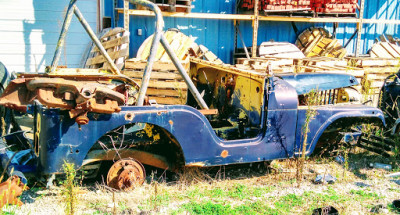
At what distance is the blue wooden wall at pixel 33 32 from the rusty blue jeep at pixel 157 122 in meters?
3.94

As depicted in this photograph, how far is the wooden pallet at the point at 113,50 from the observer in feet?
26.8

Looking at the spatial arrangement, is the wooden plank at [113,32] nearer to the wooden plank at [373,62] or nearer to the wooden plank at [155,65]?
the wooden plank at [155,65]

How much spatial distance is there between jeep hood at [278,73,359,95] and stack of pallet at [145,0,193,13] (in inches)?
183

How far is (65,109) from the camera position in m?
3.78

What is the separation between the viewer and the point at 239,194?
4.55 m

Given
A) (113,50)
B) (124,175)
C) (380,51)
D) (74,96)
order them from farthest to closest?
(380,51) → (113,50) → (124,175) → (74,96)

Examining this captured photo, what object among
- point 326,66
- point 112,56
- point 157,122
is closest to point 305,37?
point 326,66

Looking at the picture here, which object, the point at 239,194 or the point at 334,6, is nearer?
the point at 239,194

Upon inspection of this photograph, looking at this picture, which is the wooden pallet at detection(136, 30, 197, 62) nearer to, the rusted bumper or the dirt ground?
the dirt ground

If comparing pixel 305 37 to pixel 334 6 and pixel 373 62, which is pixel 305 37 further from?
pixel 373 62

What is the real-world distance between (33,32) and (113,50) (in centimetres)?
200

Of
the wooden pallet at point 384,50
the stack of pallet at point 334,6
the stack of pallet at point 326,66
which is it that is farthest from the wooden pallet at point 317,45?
the stack of pallet at point 326,66

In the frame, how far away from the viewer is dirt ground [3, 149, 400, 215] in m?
4.09

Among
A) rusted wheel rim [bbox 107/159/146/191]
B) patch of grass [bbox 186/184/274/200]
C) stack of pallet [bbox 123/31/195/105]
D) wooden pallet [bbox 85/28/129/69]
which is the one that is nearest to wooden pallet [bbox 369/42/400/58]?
stack of pallet [bbox 123/31/195/105]
